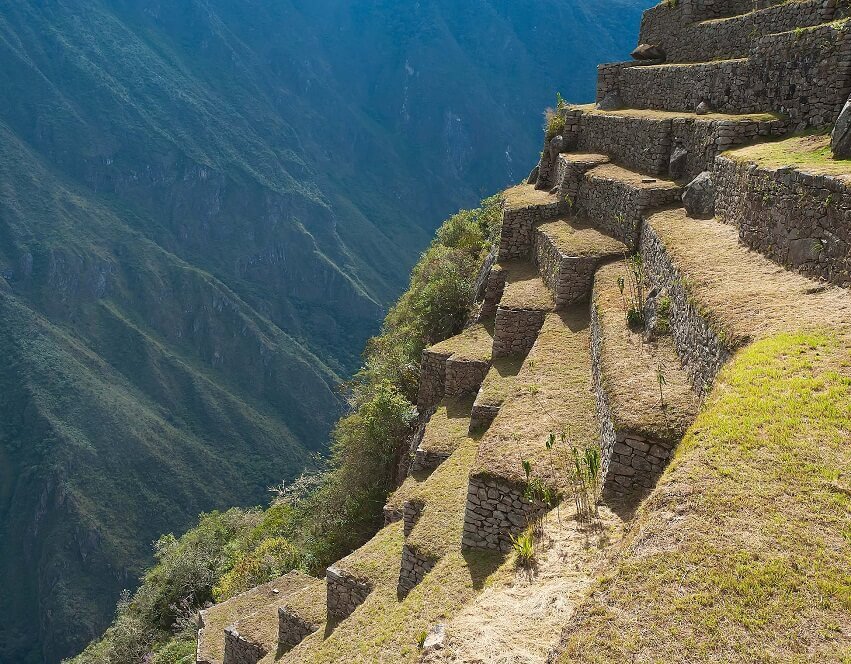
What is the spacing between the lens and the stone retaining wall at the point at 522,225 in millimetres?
18141

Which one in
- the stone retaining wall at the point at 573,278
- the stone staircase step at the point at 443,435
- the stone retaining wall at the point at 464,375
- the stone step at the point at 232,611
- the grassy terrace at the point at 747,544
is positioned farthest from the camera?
the stone retaining wall at the point at 464,375

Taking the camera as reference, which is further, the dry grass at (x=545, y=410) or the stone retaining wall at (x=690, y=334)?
the dry grass at (x=545, y=410)

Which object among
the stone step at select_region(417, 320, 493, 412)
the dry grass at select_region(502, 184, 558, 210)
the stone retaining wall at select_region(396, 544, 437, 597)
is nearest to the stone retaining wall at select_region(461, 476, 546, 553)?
the stone retaining wall at select_region(396, 544, 437, 597)

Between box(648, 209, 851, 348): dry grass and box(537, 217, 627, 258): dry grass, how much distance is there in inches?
107

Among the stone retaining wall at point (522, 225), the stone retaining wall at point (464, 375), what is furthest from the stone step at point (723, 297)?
the stone retaining wall at point (522, 225)

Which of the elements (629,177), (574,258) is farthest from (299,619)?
(629,177)

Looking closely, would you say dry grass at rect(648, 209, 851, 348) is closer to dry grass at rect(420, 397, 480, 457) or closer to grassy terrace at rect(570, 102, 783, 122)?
grassy terrace at rect(570, 102, 783, 122)

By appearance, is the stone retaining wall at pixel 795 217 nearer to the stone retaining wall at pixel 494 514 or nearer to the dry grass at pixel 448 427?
the stone retaining wall at pixel 494 514

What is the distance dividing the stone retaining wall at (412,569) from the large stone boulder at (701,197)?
8.55m

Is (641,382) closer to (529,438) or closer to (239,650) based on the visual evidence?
(529,438)

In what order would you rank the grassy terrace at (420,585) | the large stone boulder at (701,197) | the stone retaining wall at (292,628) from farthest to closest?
1. the stone retaining wall at (292,628)
2. the large stone boulder at (701,197)
3. the grassy terrace at (420,585)

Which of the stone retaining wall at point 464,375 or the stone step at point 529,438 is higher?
the stone step at point 529,438

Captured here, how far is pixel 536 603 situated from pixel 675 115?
43.8 ft

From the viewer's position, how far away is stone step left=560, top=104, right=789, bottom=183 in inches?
509
